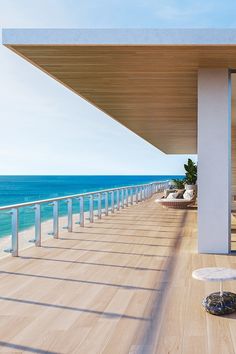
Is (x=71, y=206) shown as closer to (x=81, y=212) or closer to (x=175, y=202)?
(x=81, y=212)

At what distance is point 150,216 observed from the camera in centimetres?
1166

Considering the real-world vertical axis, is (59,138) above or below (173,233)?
above

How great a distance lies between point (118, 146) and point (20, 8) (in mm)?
45764

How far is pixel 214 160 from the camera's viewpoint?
257 inches

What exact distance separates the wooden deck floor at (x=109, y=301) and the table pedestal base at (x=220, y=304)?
0.21ft

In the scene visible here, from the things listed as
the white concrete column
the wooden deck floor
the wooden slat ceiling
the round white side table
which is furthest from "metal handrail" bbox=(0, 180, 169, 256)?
the round white side table

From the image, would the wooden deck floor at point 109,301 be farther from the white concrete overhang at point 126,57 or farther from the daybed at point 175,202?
the daybed at point 175,202

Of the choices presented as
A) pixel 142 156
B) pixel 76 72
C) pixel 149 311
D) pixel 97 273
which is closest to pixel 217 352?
pixel 149 311

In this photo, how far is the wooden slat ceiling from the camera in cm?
566

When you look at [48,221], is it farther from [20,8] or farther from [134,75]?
[20,8]

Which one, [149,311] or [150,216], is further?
[150,216]

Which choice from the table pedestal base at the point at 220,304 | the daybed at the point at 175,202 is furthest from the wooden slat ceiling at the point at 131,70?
the daybed at the point at 175,202

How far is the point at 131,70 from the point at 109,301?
12.2ft

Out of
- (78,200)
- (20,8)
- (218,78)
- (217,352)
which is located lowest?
(217,352)
